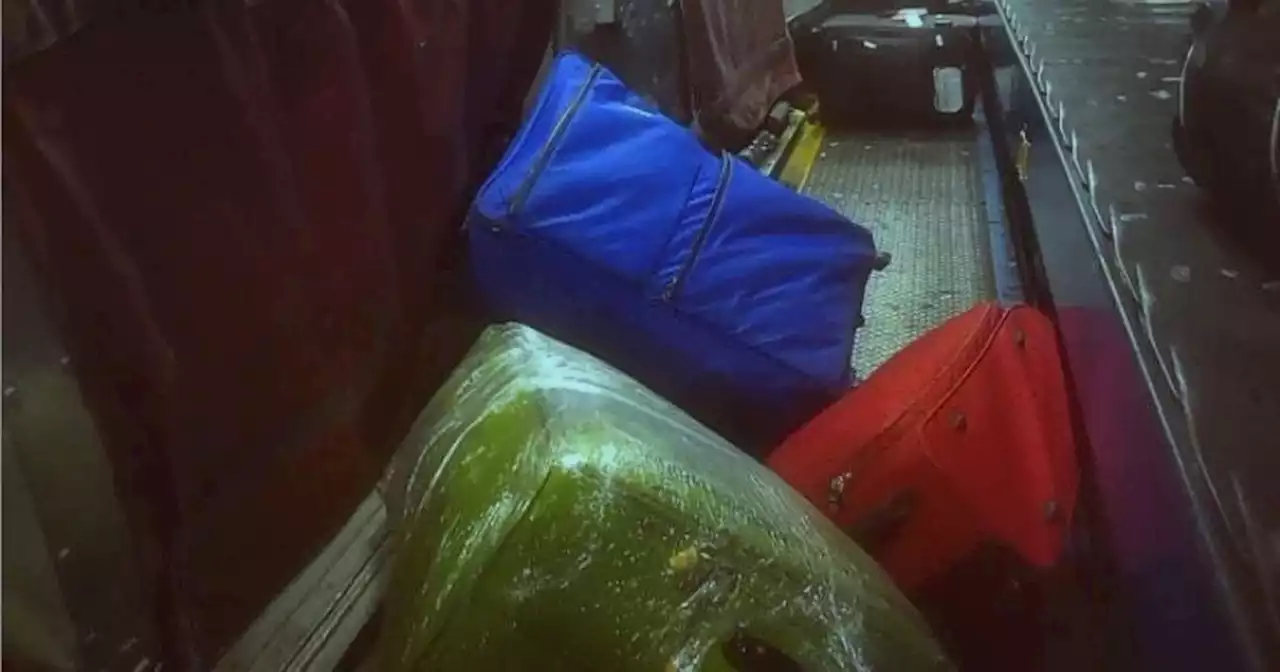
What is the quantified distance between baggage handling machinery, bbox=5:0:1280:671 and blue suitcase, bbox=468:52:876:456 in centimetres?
28

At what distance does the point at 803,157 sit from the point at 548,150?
1.48m

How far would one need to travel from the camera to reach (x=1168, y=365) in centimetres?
91

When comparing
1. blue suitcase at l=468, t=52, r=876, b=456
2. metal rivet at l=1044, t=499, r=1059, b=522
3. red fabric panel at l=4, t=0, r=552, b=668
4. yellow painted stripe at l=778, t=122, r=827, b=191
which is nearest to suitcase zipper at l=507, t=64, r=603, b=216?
blue suitcase at l=468, t=52, r=876, b=456

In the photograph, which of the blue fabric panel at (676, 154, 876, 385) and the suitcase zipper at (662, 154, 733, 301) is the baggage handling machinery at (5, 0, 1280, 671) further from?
the suitcase zipper at (662, 154, 733, 301)

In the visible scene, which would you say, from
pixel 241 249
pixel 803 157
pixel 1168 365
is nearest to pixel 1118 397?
pixel 1168 365

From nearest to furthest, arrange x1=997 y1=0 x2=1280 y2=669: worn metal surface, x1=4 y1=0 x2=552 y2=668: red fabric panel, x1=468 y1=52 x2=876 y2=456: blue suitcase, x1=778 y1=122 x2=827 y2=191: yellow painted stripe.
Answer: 1. x1=997 y1=0 x2=1280 y2=669: worn metal surface
2. x1=4 y1=0 x2=552 y2=668: red fabric panel
3. x1=468 y1=52 x2=876 y2=456: blue suitcase
4. x1=778 y1=122 x2=827 y2=191: yellow painted stripe

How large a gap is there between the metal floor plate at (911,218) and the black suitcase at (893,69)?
0.22 ft

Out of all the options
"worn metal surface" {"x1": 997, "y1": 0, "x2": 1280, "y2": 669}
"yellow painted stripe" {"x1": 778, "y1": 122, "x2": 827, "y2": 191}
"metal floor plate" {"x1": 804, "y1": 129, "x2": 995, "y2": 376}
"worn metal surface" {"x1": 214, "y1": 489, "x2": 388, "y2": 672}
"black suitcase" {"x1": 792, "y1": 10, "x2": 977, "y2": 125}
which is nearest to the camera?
"worn metal surface" {"x1": 997, "y1": 0, "x2": 1280, "y2": 669}

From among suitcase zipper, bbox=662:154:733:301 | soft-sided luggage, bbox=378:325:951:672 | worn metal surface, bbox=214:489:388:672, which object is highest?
soft-sided luggage, bbox=378:325:951:672

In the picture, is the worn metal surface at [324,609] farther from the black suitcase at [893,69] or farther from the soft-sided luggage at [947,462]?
the black suitcase at [893,69]

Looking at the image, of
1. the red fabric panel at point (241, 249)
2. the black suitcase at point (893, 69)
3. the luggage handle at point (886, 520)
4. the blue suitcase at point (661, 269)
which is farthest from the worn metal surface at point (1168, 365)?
the black suitcase at point (893, 69)

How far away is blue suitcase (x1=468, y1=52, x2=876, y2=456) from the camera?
1433 mm

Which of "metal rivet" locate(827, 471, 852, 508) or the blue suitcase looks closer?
"metal rivet" locate(827, 471, 852, 508)

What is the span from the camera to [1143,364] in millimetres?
912
